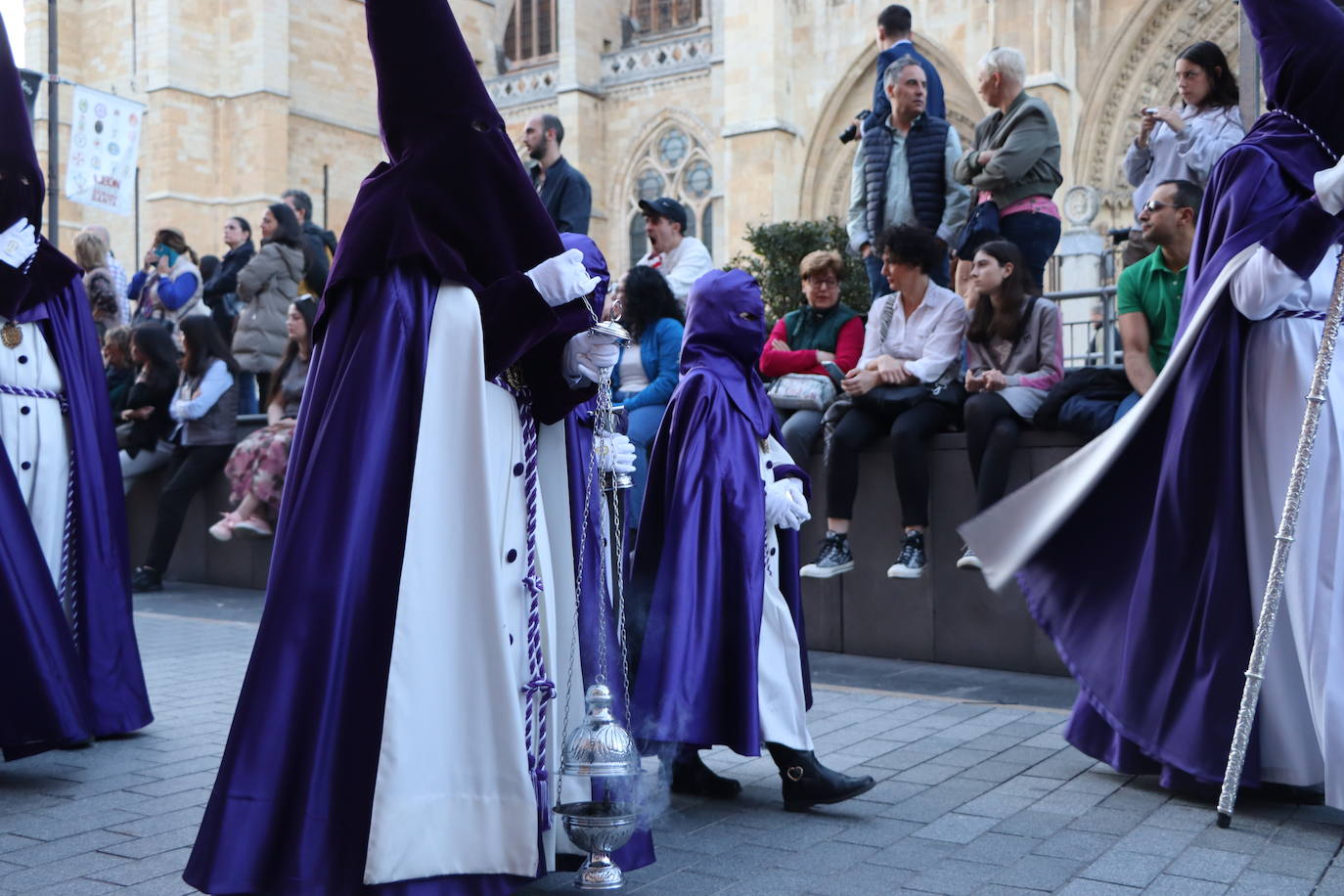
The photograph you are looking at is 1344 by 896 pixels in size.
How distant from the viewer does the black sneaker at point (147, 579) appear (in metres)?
10.7

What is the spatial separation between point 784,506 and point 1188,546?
4.56ft

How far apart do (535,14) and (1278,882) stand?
3936 centimetres

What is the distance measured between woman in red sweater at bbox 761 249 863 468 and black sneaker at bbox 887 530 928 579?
90 cm

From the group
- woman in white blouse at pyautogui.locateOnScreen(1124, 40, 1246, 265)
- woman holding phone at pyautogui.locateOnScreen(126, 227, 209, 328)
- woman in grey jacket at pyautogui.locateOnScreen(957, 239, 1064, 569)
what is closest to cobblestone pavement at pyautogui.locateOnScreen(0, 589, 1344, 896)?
woman in grey jacket at pyautogui.locateOnScreen(957, 239, 1064, 569)

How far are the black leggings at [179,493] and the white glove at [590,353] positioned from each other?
7.87 meters

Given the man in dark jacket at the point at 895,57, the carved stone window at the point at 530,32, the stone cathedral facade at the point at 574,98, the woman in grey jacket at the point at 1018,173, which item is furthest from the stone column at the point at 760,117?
the woman in grey jacket at the point at 1018,173

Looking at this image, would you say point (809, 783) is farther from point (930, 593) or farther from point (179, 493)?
point (179, 493)

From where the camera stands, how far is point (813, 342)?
8039 millimetres

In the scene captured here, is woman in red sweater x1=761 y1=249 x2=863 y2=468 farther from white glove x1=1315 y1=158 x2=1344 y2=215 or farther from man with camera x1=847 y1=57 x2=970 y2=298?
white glove x1=1315 y1=158 x2=1344 y2=215

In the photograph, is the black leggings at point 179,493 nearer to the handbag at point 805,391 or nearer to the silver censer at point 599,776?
the handbag at point 805,391

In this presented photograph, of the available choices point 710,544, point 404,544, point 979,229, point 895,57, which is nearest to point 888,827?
point 710,544

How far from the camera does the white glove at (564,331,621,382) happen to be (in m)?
3.53

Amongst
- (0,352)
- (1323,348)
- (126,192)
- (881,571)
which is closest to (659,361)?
(881,571)

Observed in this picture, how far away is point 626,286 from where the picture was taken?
754 centimetres
